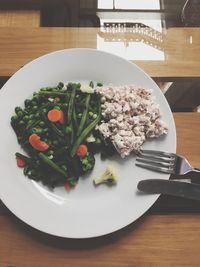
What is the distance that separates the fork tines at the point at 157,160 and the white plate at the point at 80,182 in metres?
0.02

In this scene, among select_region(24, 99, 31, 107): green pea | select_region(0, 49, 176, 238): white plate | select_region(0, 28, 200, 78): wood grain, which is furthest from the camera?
select_region(0, 28, 200, 78): wood grain

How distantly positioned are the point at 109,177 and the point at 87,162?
0.08m

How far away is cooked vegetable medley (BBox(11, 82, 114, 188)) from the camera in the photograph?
1.16 meters

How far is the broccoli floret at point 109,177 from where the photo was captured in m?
1.16

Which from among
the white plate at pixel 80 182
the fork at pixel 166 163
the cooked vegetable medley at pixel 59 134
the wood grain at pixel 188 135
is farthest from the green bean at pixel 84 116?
the wood grain at pixel 188 135

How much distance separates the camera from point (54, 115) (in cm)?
118

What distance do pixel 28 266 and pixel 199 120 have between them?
2.39 ft

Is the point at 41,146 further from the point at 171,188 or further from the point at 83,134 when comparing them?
the point at 171,188

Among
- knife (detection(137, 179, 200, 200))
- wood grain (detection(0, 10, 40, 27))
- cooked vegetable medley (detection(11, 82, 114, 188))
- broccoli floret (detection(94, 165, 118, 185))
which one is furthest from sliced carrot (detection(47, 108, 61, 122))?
wood grain (detection(0, 10, 40, 27))

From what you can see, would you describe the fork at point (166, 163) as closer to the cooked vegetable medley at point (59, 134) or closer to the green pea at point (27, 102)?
the cooked vegetable medley at point (59, 134)

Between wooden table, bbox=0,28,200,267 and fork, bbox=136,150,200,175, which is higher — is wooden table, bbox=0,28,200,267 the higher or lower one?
the lower one

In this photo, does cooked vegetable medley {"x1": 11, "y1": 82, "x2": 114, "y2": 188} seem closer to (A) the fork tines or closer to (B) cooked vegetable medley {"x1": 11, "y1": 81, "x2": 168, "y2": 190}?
(B) cooked vegetable medley {"x1": 11, "y1": 81, "x2": 168, "y2": 190}

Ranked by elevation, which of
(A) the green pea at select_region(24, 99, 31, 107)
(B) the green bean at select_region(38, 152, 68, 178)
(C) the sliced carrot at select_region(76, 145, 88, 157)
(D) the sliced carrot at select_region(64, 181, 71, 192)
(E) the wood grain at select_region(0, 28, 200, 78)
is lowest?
(D) the sliced carrot at select_region(64, 181, 71, 192)

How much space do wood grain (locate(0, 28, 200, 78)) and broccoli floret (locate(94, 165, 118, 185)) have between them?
16.0 inches
